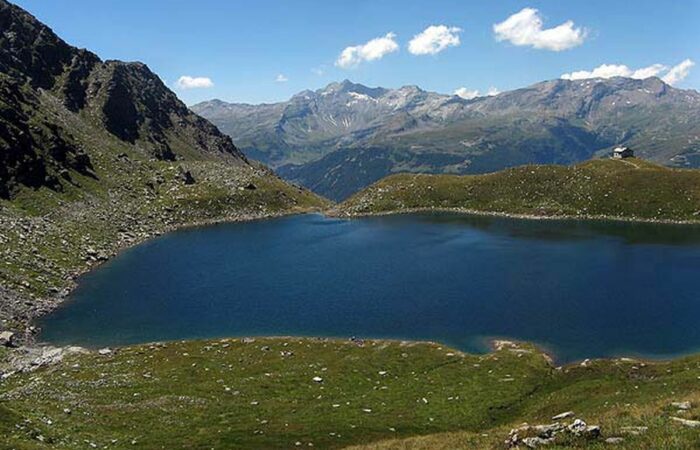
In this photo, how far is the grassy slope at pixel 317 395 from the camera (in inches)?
1813

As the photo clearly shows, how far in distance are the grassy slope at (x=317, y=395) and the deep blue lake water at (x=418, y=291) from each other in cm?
931

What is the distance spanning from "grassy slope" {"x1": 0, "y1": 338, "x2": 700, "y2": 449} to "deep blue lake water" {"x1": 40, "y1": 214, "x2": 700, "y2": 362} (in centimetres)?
931

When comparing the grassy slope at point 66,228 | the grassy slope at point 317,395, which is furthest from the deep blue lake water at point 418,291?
the grassy slope at point 317,395

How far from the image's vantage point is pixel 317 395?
60.2 m

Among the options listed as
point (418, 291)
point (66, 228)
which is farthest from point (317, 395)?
point (66, 228)

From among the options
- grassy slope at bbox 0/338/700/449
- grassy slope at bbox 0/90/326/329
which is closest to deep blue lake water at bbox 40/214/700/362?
grassy slope at bbox 0/90/326/329

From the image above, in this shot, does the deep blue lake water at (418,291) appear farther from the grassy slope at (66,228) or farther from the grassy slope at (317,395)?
the grassy slope at (317,395)

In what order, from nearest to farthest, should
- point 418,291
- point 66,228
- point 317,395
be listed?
1. point 317,395
2. point 418,291
3. point 66,228

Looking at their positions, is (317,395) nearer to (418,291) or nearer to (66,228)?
(418,291)

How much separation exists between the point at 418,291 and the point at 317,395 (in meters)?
50.2

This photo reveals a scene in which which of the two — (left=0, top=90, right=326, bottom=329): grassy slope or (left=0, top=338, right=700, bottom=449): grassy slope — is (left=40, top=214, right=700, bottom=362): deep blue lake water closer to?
(left=0, top=90, right=326, bottom=329): grassy slope

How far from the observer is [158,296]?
357ft

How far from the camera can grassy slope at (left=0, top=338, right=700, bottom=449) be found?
46062 millimetres

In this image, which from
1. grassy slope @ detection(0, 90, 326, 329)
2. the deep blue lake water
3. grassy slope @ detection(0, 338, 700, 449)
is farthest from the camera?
grassy slope @ detection(0, 90, 326, 329)
